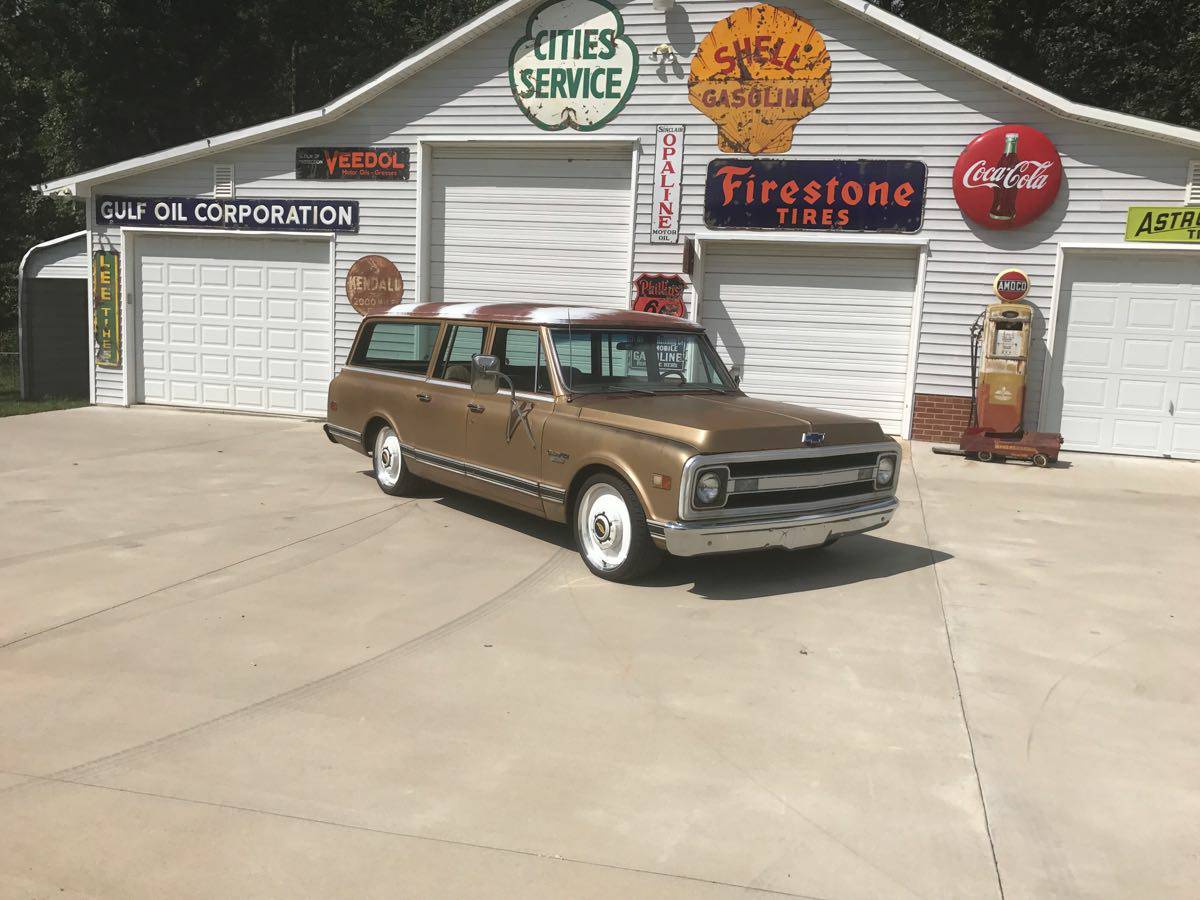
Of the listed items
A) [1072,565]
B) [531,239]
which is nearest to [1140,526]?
[1072,565]

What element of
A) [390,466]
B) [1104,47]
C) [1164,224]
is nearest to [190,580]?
[390,466]

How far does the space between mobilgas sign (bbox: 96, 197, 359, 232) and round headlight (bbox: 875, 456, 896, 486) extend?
955cm

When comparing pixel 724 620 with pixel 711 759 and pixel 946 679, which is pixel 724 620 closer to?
pixel 946 679

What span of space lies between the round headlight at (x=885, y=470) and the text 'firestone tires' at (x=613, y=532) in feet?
5.17

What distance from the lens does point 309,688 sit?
4.53 m

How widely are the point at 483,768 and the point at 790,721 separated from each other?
136cm

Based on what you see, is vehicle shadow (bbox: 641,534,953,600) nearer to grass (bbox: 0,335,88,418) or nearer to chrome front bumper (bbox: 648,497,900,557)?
chrome front bumper (bbox: 648,497,900,557)

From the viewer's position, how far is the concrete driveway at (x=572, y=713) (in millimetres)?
3211

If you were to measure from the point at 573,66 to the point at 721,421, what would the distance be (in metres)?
8.48

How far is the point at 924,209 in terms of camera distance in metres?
12.0

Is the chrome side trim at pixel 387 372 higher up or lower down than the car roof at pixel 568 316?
lower down

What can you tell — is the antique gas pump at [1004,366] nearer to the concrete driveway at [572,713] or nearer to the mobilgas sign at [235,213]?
the concrete driveway at [572,713]

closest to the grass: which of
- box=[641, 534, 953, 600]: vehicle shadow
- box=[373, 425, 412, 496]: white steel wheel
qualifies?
box=[373, 425, 412, 496]: white steel wheel

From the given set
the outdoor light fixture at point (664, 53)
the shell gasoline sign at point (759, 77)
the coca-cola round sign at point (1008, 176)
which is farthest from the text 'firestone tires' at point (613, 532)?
the outdoor light fixture at point (664, 53)
